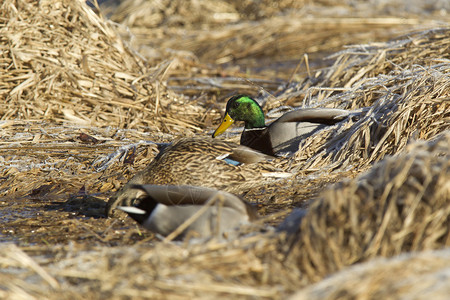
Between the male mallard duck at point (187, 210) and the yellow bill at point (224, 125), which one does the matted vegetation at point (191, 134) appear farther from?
the yellow bill at point (224, 125)

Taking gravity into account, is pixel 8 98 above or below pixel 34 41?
below

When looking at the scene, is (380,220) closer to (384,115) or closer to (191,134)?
(384,115)

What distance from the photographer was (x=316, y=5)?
39.3 feet

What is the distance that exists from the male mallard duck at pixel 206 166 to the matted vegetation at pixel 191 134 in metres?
0.16

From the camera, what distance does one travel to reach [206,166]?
4555mm

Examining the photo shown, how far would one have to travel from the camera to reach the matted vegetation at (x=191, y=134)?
96.3 inches

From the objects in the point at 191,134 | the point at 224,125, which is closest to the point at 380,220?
the point at 224,125

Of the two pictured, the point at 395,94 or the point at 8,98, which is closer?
the point at 395,94

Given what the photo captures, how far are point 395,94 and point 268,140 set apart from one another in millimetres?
1081

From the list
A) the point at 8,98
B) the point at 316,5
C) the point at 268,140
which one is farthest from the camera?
the point at 316,5

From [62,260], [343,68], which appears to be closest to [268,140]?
[343,68]

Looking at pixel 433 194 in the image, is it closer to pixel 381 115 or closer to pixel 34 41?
pixel 381 115

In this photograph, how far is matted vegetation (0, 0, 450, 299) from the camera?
245 cm

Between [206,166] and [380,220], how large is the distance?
208 cm
